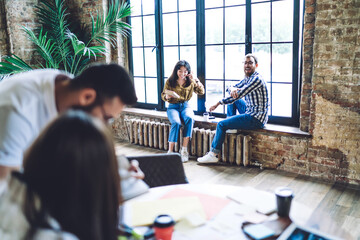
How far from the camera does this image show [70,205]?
807 mm

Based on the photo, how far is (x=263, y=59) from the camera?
454 cm

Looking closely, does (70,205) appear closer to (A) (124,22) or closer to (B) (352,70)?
(B) (352,70)

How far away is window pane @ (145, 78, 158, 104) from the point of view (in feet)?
18.9

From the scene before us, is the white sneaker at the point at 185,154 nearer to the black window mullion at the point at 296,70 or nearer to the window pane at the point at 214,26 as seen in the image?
the black window mullion at the point at 296,70

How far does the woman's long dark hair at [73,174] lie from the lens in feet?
2.55

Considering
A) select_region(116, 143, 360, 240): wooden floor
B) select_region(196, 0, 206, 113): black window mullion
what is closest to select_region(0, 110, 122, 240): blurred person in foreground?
select_region(116, 143, 360, 240): wooden floor

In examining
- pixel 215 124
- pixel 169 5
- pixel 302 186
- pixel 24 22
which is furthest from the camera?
pixel 24 22

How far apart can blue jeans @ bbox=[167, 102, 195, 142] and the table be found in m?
2.94

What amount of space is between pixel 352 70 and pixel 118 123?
3679 millimetres

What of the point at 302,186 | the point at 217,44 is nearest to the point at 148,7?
the point at 217,44

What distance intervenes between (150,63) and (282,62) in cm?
220

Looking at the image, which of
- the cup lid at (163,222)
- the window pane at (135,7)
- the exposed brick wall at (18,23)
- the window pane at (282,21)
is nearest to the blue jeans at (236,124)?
the window pane at (282,21)

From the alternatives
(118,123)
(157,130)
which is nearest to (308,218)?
(157,130)

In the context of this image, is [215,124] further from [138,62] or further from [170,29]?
[138,62]
